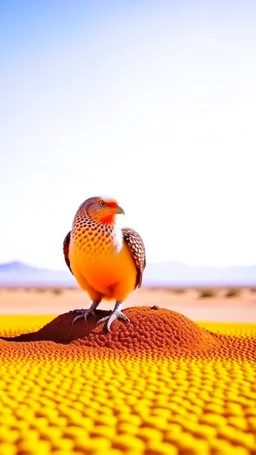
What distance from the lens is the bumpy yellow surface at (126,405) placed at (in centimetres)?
242

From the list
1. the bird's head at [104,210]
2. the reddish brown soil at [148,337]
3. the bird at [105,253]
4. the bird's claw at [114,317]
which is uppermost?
the bird's head at [104,210]

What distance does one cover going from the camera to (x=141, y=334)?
5.89 meters

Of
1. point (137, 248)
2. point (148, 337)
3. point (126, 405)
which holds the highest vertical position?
point (137, 248)

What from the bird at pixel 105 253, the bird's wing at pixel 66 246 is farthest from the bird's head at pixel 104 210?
the bird's wing at pixel 66 246

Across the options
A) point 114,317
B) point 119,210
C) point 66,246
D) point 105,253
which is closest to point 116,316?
point 114,317

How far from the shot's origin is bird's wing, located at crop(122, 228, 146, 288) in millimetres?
5961

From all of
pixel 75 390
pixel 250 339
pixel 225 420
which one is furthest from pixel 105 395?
pixel 250 339

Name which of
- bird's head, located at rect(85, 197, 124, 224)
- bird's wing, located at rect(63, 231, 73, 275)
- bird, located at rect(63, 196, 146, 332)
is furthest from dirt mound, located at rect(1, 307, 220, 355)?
bird's head, located at rect(85, 197, 124, 224)

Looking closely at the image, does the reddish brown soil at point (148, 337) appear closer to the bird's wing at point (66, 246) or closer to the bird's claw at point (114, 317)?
the bird's claw at point (114, 317)

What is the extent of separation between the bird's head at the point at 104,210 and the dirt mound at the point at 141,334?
119 centimetres

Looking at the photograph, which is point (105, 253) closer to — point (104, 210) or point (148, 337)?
point (104, 210)

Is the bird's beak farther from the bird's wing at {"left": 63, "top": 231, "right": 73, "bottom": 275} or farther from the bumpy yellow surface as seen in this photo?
the bumpy yellow surface

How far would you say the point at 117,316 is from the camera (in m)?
6.15

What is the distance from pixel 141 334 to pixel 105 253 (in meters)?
0.98
